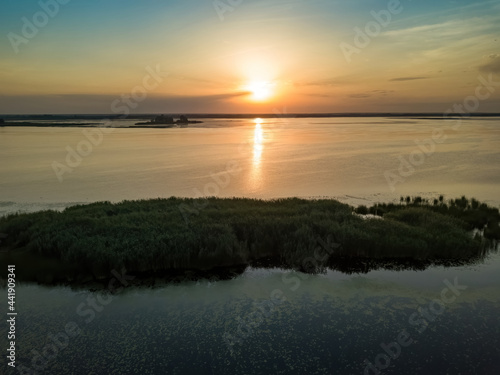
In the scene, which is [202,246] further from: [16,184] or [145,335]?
[16,184]

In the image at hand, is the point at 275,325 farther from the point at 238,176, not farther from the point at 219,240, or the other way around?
the point at 238,176

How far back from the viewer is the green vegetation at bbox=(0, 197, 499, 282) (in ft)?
54.6

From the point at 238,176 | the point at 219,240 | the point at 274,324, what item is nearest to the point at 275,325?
the point at 274,324

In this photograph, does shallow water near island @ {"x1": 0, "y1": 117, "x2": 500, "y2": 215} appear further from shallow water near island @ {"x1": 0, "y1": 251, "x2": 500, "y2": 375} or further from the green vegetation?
shallow water near island @ {"x1": 0, "y1": 251, "x2": 500, "y2": 375}

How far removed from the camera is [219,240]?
1789cm

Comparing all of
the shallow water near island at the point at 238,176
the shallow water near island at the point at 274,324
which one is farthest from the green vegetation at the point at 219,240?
the shallow water near island at the point at 238,176

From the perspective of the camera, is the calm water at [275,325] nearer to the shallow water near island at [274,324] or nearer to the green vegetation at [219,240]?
the shallow water near island at [274,324]

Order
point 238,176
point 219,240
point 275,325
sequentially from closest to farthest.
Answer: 1. point 275,325
2. point 219,240
3. point 238,176

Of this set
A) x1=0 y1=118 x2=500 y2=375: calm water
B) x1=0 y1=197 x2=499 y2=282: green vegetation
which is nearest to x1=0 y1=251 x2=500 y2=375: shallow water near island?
x1=0 y1=118 x2=500 y2=375: calm water

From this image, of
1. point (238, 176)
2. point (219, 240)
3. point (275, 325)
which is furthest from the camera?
point (238, 176)

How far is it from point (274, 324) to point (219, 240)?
20.0ft

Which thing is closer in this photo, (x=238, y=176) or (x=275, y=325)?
(x=275, y=325)

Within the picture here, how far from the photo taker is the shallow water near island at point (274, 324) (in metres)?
10.6

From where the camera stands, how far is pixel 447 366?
10.4 metres
